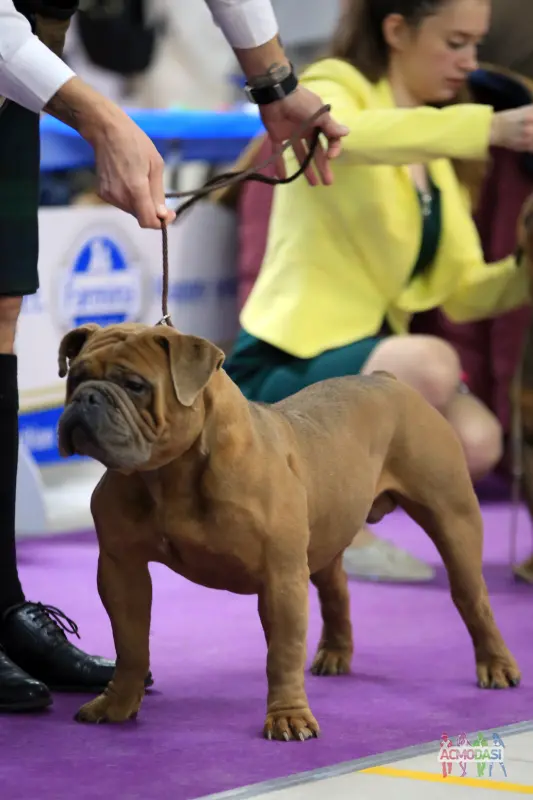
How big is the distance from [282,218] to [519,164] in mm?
1299

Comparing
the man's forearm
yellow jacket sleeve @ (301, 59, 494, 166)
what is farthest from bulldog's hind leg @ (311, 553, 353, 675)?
yellow jacket sleeve @ (301, 59, 494, 166)

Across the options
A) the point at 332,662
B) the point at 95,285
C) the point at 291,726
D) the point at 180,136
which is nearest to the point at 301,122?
the point at 332,662

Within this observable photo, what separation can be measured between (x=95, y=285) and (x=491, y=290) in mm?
1387

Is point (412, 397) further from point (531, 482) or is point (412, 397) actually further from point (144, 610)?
point (531, 482)

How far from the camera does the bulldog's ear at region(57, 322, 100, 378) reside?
1.98 m

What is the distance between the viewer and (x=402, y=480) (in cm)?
235

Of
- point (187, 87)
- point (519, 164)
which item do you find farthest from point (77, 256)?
point (187, 87)

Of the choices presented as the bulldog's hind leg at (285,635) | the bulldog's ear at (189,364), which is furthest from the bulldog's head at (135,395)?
the bulldog's hind leg at (285,635)

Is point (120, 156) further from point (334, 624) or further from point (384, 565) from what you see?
point (384, 565)

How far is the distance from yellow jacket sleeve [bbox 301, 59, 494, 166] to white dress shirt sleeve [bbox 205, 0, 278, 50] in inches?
33.1

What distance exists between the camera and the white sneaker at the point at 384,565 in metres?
3.34

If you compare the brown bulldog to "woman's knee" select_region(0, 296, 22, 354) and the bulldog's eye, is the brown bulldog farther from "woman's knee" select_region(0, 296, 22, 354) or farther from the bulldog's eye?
"woman's knee" select_region(0, 296, 22, 354)

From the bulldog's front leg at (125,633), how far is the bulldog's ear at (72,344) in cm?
29

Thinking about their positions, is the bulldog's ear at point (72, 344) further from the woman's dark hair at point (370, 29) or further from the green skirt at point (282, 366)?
the woman's dark hair at point (370, 29)
